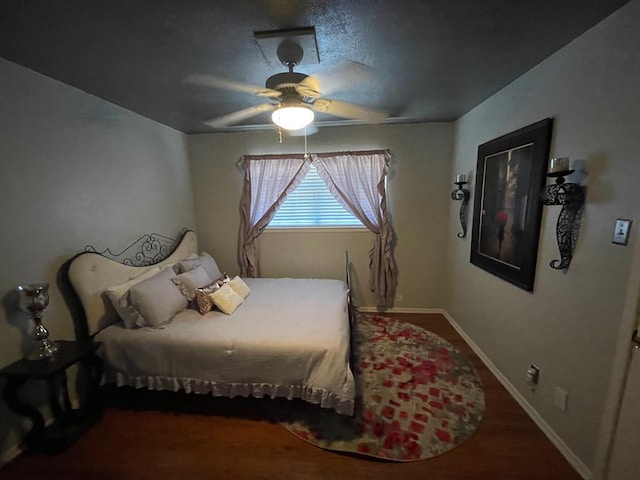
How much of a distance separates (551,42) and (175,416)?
3.51 meters

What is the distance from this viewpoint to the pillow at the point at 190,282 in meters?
2.46

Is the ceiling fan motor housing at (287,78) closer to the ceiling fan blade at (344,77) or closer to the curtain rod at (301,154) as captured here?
the ceiling fan blade at (344,77)

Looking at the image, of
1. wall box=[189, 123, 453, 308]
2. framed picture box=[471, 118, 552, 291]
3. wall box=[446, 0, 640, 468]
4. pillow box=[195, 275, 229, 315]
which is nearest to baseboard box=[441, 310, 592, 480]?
wall box=[446, 0, 640, 468]

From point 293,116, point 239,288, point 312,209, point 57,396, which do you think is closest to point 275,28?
point 293,116

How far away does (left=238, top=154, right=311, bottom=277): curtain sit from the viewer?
3.53 metres

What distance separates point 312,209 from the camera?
3688 mm

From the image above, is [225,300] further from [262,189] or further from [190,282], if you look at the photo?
[262,189]

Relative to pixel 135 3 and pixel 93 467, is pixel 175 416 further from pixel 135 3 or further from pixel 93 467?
pixel 135 3

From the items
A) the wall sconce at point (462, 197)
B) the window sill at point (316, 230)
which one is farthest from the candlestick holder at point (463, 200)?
the window sill at point (316, 230)

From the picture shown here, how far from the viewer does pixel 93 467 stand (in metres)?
1.66

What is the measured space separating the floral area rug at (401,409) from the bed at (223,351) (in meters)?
0.21

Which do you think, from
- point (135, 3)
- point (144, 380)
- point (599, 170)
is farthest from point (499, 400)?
point (135, 3)

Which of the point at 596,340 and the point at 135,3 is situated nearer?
the point at 135,3

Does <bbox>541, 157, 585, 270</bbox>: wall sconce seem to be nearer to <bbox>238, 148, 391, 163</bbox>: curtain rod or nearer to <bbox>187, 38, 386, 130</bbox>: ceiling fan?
<bbox>187, 38, 386, 130</bbox>: ceiling fan
